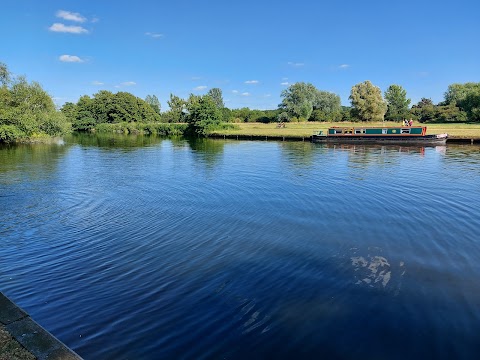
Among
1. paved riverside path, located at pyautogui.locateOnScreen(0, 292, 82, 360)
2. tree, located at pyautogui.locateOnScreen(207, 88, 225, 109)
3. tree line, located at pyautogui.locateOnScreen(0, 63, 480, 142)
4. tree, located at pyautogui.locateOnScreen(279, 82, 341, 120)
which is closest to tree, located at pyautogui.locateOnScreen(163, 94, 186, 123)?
tree line, located at pyautogui.locateOnScreen(0, 63, 480, 142)

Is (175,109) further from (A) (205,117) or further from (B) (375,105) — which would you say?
(B) (375,105)

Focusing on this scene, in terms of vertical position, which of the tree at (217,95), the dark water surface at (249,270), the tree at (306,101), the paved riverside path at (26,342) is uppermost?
the tree at (217,95)

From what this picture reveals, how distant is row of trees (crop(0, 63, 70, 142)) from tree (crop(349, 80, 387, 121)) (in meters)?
62.4

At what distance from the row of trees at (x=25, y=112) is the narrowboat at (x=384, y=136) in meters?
42.7

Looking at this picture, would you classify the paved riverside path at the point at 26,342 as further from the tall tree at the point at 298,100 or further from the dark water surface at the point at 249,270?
the tall tree at the point at 298,100

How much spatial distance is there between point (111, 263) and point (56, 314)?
2404 mm

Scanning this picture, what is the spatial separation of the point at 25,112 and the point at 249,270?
52.9 metres

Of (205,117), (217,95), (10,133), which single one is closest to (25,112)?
(10,133)

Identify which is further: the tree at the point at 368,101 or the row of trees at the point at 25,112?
the tree at the point at 368,101

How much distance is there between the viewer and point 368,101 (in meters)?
75.9

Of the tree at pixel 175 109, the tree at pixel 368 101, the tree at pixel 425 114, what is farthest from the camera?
the tree at pixel 175 109

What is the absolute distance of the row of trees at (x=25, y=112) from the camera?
4538cm

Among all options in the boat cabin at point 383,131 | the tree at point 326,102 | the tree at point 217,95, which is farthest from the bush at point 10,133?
the tree at point 217,95

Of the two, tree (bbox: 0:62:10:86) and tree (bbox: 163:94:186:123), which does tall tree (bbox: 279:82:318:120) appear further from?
tree (bbox: 0:62:10:86)
